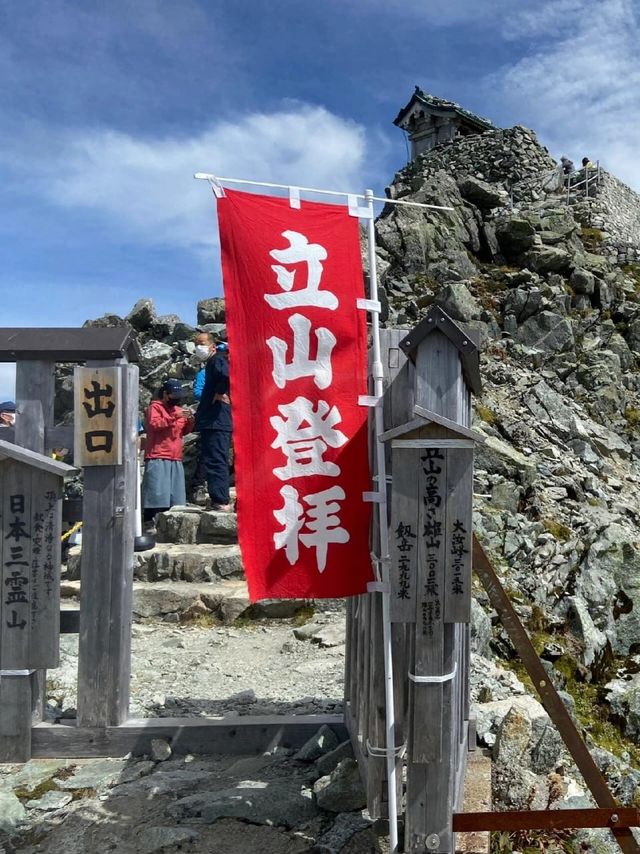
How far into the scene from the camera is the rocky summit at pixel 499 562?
13.4 ft

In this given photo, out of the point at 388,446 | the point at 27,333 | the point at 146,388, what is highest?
the point at 146,388

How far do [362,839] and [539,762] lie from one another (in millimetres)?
1509

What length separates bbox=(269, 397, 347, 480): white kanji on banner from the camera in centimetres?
370

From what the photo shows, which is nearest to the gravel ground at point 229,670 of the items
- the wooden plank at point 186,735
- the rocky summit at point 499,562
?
the rocky summit at point 499,562

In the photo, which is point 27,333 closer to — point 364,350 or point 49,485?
point 49,485

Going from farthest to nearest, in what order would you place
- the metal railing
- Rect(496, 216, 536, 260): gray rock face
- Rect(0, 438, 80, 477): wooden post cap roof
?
the metal railing
Rect(496, 216, 536, 260): gray rock face
Rect(0, 438, 80, 477): wooden post cap roof

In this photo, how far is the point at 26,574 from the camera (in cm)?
443

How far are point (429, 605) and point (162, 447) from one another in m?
6.62

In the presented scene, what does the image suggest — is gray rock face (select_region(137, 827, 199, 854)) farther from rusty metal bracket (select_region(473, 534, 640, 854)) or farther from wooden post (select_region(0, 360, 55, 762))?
rusty metal bracket (select_region(473, 534, 640, 854))

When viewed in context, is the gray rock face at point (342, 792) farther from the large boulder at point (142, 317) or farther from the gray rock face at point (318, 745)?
the large boulder at point (142, 317)

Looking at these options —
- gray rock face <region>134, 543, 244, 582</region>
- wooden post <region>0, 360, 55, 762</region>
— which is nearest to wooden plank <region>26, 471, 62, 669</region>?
wooden post <region>0, 360, 55, 762</region>

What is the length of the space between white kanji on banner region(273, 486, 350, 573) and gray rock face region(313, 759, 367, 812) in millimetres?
1290

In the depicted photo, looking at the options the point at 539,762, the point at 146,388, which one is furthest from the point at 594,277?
the point at 539,762

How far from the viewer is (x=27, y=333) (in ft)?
15.2
